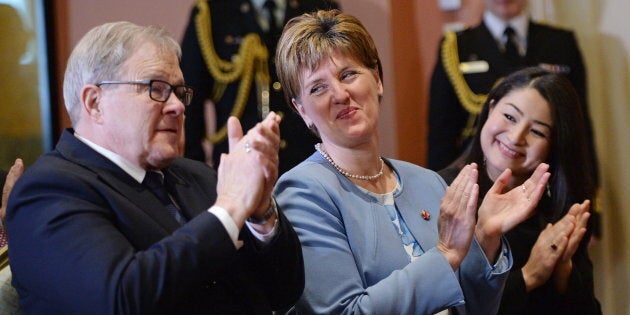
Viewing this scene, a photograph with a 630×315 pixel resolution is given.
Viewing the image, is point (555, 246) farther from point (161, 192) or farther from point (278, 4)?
point (278, 4)

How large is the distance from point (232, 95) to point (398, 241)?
1.34m

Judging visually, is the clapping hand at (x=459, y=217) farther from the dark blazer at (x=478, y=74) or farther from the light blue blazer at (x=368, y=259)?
the dark blazer at (x=478, y=74)

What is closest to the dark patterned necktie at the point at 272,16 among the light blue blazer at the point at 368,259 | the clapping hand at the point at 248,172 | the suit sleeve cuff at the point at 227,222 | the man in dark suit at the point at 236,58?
the man in dark suit at the point at 236,58

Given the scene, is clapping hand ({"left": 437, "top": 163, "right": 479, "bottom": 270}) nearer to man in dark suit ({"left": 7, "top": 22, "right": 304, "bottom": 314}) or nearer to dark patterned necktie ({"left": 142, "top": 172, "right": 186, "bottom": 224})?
man in dark suit ({"left": 7, "top": 22, "right": 304, "bottom": 314})

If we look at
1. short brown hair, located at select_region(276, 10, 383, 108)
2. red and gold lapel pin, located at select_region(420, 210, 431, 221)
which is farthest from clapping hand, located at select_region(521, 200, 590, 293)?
short brown hair, located at select_region(276, 10, 383, 108)

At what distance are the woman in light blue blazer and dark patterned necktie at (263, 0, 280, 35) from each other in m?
1.07

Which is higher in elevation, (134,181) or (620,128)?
(134,181)

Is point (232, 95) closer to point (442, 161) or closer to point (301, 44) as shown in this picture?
point (442, 161)

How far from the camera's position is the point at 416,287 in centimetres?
180

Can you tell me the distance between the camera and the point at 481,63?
3.32 metres

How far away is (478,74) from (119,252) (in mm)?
2071

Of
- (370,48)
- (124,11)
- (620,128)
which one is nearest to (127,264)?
(370,48)

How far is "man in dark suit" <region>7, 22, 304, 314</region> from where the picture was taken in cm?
150

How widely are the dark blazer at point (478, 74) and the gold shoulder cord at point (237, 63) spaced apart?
2.04ft
